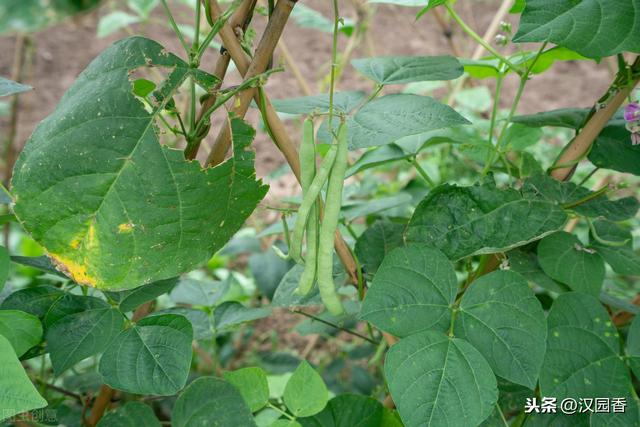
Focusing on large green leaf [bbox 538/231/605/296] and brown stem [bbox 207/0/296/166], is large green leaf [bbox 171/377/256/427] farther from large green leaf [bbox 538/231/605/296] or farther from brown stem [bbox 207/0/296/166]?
large green leaf [bbox 538/231/605/296]

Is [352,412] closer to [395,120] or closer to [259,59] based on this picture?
[395,120]

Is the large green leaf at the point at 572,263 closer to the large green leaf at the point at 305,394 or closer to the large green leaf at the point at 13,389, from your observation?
the large green leaf at the point at 305,394

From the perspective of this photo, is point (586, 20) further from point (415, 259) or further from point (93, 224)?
point (93, 224)

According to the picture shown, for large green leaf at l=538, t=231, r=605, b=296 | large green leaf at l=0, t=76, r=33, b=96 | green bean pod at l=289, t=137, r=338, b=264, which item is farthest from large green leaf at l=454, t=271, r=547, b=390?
large green leaf at l=0, t=76, r=33, b=96

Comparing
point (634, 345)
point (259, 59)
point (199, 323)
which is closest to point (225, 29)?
point (259, 59)

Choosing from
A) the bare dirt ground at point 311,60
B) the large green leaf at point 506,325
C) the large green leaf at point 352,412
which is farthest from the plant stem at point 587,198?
the bare dirt ground at point 311,60
